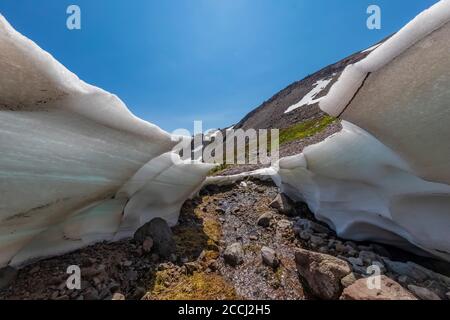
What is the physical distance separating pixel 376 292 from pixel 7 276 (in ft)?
19.0

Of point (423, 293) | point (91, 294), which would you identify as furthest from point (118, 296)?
point (423, 293)

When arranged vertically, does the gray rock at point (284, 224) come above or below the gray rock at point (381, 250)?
above

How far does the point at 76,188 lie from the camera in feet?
15.5

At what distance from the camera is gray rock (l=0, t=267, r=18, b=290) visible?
4.14 meters

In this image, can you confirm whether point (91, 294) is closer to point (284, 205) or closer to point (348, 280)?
point (348, 280)

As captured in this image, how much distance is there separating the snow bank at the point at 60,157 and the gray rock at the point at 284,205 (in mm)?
3853

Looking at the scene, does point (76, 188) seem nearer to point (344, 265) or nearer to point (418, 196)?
point (344, 265)

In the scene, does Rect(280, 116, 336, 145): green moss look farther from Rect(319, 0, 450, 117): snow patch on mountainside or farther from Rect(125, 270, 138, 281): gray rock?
Rect(125, 270, 138, 281): gray rock

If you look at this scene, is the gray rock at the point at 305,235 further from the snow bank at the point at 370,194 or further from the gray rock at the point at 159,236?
the gray rock at the point at 159,236

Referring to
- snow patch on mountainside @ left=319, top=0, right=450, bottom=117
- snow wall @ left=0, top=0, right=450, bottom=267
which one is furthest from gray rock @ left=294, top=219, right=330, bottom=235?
snow patch on mountainside @ left=319, top=0, right=450, bottom=117

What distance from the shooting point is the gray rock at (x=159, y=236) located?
17.7 ft

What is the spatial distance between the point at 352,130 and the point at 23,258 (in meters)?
7.45

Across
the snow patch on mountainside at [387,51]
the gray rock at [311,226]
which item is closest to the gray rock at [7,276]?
the gray rock at [311,226]
